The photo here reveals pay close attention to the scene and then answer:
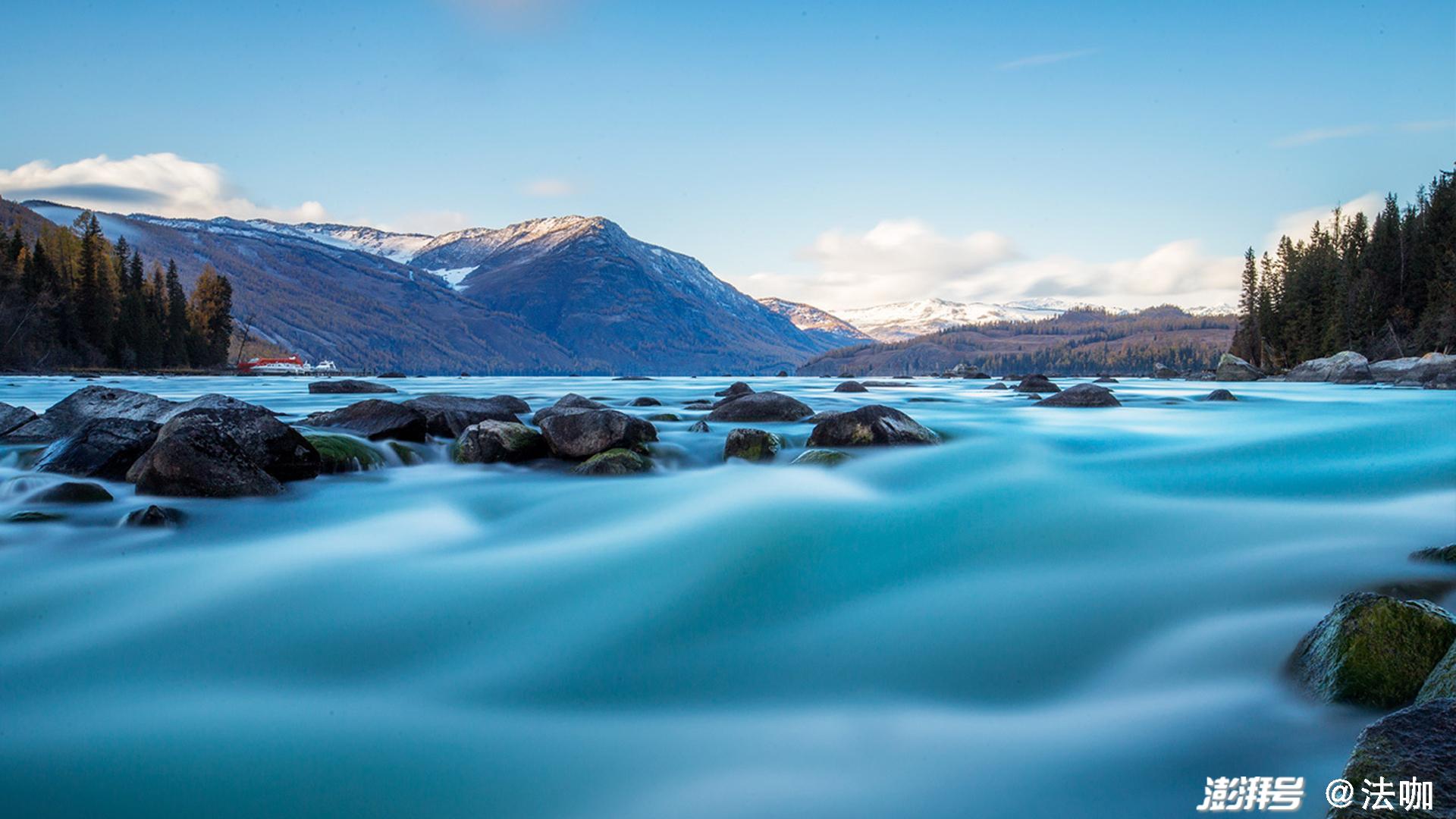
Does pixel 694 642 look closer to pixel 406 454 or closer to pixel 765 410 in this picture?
pixel 406 454

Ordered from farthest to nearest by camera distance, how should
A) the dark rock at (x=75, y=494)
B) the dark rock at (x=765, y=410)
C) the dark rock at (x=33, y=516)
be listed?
A: the dark rock at (x=765, y=410), the dark rock at (x=75, y=494), the dark rock at (x=33, y=516)

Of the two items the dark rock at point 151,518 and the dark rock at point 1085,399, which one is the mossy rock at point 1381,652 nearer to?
the dark rock at point 151,518

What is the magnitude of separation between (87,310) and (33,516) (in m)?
88.9

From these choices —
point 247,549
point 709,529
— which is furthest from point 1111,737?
point 247,549

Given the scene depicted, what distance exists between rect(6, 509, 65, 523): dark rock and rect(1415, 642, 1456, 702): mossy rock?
36.1 feet

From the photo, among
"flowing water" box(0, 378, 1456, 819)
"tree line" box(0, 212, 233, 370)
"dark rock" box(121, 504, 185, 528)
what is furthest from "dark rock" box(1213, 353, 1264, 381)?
"tree line" box(0, 212, 233, 370)

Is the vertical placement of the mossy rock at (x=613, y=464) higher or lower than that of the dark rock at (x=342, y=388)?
lower

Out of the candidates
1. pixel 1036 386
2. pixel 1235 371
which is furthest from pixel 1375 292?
pixel 1036 386

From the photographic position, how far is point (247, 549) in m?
7.38

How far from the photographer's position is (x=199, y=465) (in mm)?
9133

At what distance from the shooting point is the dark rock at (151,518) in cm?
781

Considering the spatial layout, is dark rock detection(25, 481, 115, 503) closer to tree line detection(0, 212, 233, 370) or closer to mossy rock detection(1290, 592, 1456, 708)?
mossy rock detection(1290, 592, 1456, 708)

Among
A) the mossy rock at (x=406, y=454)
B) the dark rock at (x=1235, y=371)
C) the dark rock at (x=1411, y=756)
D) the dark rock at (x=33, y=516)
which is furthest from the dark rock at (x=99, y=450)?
the dark rock at (x=1235, y=371)

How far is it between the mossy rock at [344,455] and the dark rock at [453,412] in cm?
144
